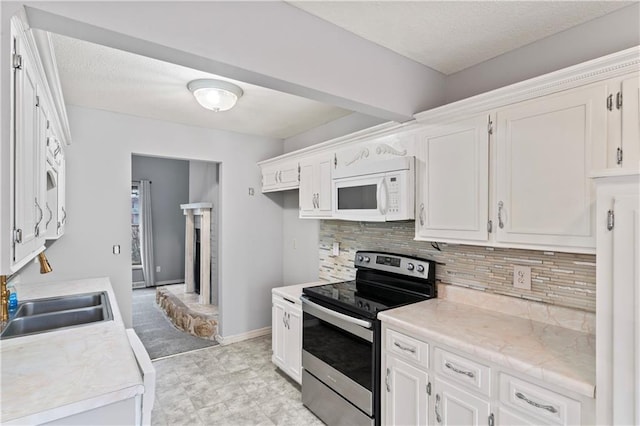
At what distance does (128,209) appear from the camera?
3.24m

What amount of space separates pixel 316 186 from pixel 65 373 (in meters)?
2.21

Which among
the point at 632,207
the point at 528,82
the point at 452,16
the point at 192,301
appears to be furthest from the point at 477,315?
the point at 192,301

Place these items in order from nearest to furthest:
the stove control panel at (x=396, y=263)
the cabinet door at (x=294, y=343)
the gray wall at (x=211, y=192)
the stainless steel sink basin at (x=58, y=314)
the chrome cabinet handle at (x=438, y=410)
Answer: the chrome cabinet handle at (x=438, y=410), the stainless steel sink basin at (x=58, y=314), the stove control panel at (x=396, y=263), the cabinet door at (x=294, y=343), the gray wall at (x=211, y=192)

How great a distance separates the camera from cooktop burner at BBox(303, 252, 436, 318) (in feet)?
7.34

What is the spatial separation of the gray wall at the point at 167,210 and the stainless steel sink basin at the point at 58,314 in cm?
477

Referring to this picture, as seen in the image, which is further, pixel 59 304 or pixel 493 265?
pixel 59 304

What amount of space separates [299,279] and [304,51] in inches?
113

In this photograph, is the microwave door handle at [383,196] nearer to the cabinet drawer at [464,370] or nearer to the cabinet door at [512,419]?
the cabinet drawer at [464,370]

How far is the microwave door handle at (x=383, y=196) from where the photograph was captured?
7.29 ft

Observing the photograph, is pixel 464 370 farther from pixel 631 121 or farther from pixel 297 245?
pixel 297 245

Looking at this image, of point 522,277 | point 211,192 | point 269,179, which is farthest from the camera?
point 211,192

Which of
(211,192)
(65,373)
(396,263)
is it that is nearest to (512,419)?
(396,263)

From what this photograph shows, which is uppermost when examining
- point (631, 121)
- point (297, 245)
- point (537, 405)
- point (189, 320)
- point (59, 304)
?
point (631, 121)

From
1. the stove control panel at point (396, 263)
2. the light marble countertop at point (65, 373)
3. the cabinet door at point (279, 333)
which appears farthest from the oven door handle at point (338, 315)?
the light marble countertop at point (65, 373)
